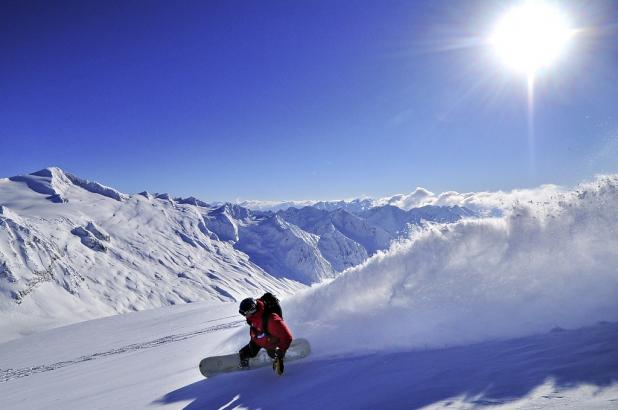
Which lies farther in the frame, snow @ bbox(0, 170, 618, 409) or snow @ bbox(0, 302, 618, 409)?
snow @ bbox(0, 170, 618, 409)

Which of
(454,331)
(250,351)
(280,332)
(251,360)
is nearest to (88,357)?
(251,360)

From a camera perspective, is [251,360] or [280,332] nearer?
[280,332]

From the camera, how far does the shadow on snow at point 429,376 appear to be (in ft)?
18.4

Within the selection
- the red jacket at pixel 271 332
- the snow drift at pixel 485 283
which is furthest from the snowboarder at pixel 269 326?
the snow drift at pixel 485 283

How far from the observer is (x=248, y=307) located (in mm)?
8125

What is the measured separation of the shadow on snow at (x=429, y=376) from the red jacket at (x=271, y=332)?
0.88 metres

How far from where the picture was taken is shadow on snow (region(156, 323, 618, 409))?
5.60m

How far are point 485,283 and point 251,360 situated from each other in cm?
645

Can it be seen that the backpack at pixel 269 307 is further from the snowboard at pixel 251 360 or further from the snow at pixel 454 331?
the snowboard at pixel 251 360

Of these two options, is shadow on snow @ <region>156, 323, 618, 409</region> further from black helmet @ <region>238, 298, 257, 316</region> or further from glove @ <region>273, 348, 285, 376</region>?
black helmet @ <region>238, 298, 257, 316</region>

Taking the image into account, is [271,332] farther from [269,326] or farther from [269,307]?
[269,307]

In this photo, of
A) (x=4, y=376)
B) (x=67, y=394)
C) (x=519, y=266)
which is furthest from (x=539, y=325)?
(x=4, y=376)

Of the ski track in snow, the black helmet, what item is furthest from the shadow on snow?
the ski track in snow

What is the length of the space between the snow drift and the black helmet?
2.78 m
